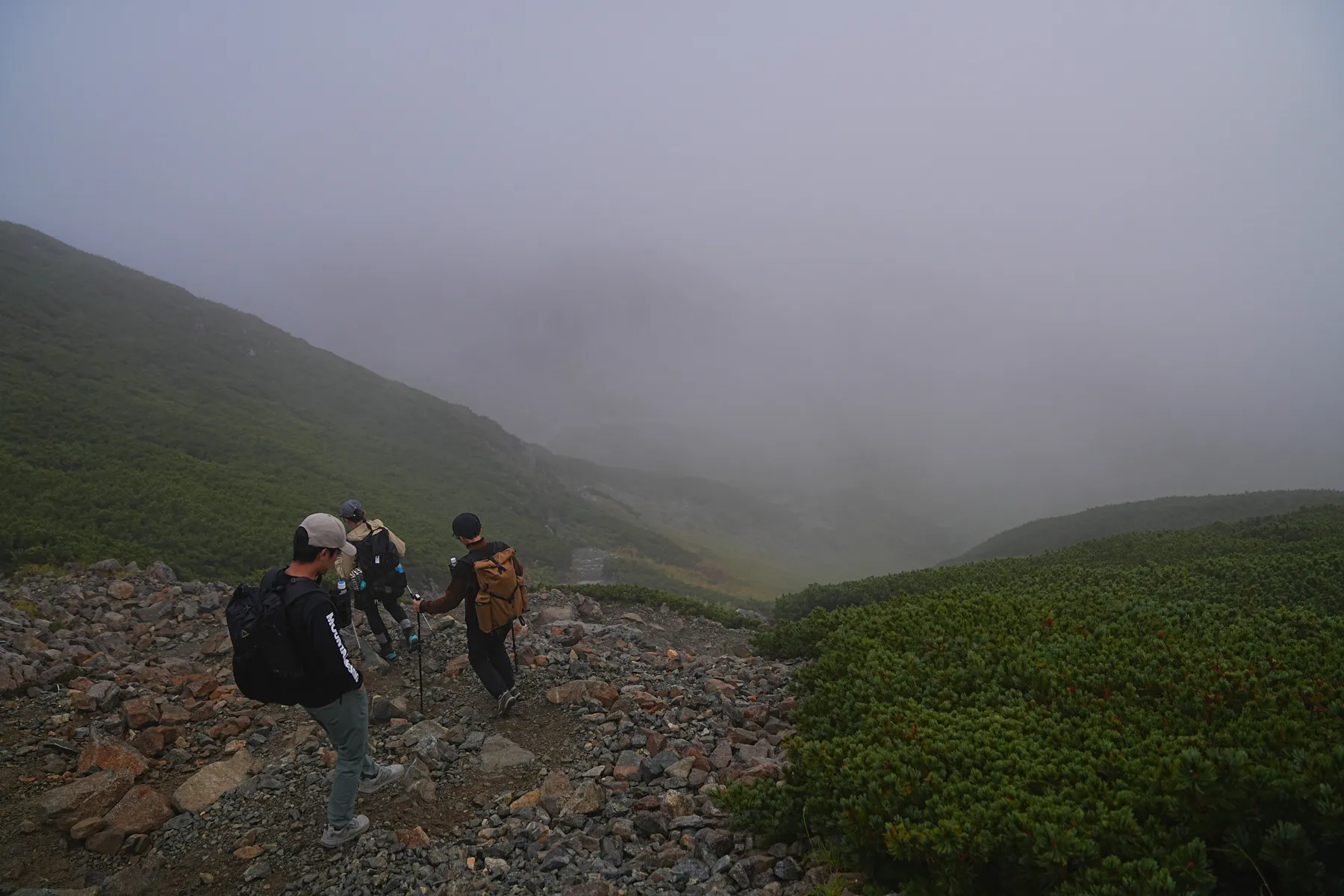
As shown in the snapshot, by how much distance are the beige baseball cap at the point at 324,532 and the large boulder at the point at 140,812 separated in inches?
150

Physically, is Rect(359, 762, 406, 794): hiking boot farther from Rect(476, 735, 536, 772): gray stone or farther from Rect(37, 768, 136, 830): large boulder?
Rect(37, 768, 136, 830): large boulder

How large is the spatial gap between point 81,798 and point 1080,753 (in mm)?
9787

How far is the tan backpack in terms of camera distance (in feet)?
27.2

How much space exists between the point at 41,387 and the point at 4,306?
754 inches

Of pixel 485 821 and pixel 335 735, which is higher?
pixel 335 735

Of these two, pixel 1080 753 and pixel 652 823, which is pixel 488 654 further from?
pixel 1080 753

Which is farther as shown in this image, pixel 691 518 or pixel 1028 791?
pixel 691 518

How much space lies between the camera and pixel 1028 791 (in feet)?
16.2

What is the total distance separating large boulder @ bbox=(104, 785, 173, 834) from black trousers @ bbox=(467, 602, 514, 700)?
343 centimetres

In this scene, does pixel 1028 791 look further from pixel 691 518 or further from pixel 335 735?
pixel 691 518

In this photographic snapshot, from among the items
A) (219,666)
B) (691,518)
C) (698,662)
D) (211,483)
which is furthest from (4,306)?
(691,518)

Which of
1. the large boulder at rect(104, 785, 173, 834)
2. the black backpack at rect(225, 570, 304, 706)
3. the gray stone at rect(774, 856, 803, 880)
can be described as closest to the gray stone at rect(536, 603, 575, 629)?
the large boulder at rect(104, 785, 173, 834)

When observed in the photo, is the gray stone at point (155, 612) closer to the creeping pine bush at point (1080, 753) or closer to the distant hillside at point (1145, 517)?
the creeping pine bush at point (1080, 753)

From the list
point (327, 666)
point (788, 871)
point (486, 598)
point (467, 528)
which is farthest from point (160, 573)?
point (788, 871)
